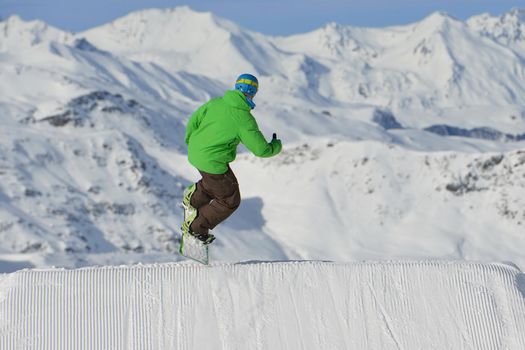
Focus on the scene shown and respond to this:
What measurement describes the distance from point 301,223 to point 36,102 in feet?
216

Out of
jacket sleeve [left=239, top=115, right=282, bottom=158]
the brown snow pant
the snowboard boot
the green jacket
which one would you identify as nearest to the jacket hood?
the green jacket

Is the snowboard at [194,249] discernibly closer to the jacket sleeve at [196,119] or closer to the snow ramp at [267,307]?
the snow ramp at [267,307]

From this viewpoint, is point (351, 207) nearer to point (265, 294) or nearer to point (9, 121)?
point (9, 121)

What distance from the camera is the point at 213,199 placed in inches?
416

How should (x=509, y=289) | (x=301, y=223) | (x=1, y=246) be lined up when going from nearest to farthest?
(x=509, y=289), (x=1, y=246), (x=301, y=223)

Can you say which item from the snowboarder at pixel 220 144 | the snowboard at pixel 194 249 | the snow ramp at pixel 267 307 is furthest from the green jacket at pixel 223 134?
the snow ramp at pixel 267 307

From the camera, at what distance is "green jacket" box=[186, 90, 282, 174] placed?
9422mm

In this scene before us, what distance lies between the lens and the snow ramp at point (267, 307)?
9.38 m

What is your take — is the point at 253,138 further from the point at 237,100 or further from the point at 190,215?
the point at 190,215

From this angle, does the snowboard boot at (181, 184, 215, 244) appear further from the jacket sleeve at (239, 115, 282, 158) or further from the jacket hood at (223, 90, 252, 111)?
the jacket hood at (223, 90, 252, 111)

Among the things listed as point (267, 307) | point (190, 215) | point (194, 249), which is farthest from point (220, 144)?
point (267, 307)

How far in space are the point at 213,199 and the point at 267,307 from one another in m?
1.76

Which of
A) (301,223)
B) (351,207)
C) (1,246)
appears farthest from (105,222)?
(351,207)

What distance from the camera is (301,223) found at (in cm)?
7419
